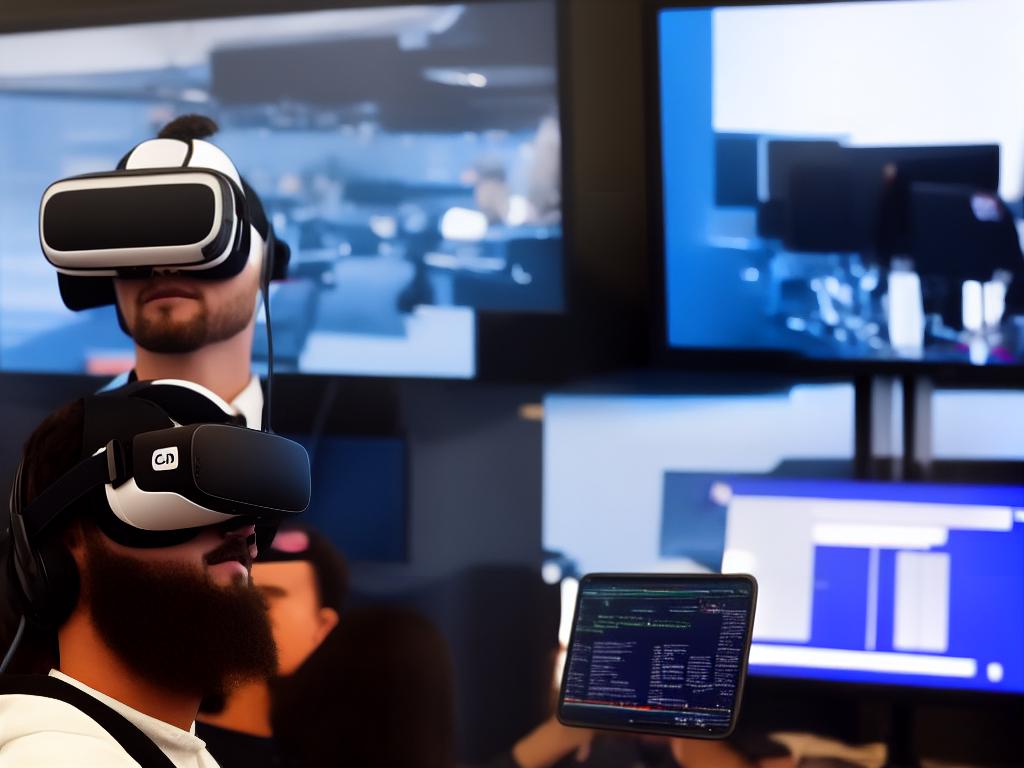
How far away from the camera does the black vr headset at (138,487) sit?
3.64 feet

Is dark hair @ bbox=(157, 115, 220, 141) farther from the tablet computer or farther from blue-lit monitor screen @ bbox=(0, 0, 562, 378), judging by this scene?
the tablet computer

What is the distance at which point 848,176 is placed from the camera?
6.79ft

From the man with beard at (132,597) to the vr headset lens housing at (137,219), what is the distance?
308mm

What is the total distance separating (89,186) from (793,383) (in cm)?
130

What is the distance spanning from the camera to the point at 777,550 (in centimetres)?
214

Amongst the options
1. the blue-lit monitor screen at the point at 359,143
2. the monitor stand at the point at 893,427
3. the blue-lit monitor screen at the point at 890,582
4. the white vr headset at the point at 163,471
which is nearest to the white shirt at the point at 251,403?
the white vr headset at the point at 163,471

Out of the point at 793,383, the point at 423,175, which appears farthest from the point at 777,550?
the point at 423,175

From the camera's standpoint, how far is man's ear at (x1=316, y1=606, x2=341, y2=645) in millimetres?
2377

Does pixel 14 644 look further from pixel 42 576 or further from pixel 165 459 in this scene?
pixel 165 459

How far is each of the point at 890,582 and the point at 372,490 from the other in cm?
97

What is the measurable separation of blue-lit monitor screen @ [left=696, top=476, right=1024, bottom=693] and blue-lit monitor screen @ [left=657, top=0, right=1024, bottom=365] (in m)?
0.24

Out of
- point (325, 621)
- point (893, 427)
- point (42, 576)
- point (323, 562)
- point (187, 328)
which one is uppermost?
point (187, 328)

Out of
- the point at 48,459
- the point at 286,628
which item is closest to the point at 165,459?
the point at 48,459

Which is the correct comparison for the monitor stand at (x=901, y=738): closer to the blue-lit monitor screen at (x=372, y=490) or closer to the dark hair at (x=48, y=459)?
the blue-lit monitor screen at (x=372, y=490)
